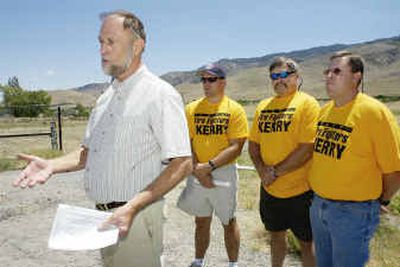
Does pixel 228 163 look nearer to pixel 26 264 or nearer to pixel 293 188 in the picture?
pixel 293 188

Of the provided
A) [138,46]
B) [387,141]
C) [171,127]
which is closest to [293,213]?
[387,141]

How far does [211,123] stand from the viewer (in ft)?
14.1

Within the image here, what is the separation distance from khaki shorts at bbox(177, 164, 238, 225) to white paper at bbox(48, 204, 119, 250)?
8.05ft

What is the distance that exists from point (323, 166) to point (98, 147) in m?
1.58

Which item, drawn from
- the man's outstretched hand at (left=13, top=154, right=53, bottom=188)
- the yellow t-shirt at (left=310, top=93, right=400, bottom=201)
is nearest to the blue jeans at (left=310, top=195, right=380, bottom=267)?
the yellow t-shirt at (left=310, top=93, right=400, bottom=201)

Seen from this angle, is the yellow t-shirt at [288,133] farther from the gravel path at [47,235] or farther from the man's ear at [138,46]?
the man's ear at [138,46]

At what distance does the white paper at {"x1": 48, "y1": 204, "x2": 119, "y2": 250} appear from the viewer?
1833mm

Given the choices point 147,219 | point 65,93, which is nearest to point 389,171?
point 147,219

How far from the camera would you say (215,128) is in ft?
14.1

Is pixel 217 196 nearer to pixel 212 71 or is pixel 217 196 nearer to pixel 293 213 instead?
pixel 293 213

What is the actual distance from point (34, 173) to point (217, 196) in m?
2.30

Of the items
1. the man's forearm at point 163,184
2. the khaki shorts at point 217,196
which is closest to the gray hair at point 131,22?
the man's forearm at point 163,184

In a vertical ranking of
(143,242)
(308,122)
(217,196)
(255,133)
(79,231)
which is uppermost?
(308,122)

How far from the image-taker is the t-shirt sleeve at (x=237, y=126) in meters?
4.27
